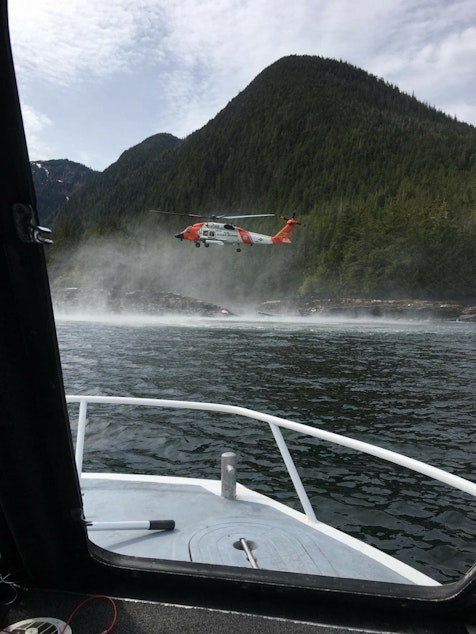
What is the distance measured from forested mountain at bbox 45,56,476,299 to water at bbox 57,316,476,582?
6772 cm

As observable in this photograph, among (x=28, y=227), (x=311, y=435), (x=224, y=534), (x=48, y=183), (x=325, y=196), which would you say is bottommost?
(x=224, y=534)

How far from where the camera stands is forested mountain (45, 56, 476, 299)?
312ft

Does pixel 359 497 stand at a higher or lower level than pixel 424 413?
higher

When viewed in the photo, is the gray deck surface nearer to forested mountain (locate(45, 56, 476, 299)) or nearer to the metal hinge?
the metal hinge

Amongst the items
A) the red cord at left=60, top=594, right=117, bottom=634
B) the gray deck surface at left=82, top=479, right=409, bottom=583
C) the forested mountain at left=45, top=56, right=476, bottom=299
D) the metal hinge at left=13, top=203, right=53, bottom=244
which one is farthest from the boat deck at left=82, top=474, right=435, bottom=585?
the forested mountain at left=45, top=56, right=476, bottom=299

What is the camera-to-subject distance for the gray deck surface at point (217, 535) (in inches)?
113

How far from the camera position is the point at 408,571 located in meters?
2.96

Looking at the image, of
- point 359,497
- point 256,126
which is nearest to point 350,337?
point 359,497

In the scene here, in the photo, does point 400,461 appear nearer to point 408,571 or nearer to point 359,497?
point 408,571

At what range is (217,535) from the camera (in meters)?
3.20

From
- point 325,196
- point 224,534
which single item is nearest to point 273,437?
point 224,534

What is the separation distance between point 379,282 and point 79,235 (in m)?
60.7

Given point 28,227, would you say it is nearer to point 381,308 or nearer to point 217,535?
point 217,535

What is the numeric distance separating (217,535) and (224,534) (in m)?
0.05
